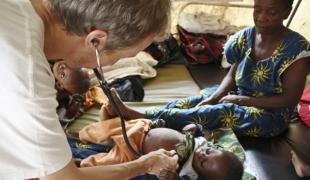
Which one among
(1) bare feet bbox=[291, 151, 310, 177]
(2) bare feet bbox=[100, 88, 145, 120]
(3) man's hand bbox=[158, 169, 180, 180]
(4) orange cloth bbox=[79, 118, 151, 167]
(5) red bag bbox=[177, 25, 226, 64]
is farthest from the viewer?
(5) red bag bbox=[177, 25, 226, 64]

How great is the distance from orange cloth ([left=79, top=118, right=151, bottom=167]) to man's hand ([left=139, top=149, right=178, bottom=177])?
318 mm

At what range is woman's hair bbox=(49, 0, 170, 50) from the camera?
2.82 feet

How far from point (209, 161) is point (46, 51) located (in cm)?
87

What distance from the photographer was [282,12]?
187 cm

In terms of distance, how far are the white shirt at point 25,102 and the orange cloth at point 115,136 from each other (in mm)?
768

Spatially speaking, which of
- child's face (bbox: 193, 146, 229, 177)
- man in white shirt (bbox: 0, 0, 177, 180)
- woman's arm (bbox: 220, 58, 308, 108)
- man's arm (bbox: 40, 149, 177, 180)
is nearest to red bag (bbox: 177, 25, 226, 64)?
woman's arm (bbox: 220, 58, 308, 108)

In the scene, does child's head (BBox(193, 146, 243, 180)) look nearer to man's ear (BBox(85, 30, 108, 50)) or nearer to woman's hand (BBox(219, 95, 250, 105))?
woman's hand (BBox(219, 95, 250, 105))

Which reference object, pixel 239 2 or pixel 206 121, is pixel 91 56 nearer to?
pixel 206 121

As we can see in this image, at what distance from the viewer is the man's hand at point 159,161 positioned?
1.27 m

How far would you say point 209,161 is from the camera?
159 cm

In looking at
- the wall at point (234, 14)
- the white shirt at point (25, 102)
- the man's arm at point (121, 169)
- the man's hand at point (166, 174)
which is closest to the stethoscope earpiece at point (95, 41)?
the white shirt at point (25, 102)

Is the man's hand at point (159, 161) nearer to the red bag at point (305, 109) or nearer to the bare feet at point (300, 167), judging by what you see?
the bare feet at point (300, 167)

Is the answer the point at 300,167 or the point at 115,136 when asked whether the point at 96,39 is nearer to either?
the point at 115,136

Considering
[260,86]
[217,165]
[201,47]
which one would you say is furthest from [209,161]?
[201,47]
